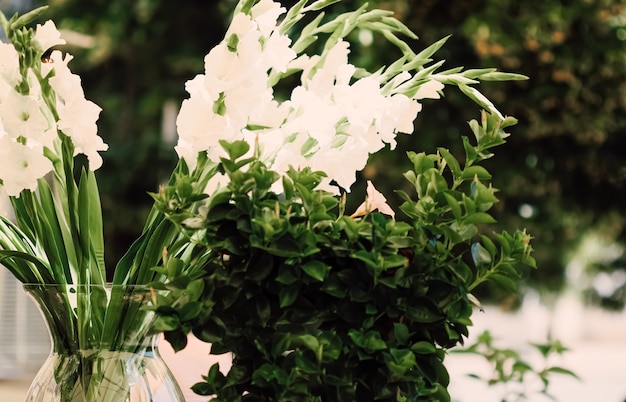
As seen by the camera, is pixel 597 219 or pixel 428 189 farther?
pixel 597 219

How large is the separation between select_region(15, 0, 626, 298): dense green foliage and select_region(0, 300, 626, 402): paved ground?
61 cm

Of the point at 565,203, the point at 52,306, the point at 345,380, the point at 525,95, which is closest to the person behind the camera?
the point at 345,380

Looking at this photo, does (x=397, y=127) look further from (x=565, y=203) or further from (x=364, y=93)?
(x=565, y=203)

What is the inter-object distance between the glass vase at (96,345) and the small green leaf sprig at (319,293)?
0.09 m

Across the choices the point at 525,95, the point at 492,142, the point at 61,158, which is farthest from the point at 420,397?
the point at 525,95

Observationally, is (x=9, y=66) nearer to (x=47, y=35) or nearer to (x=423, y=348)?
(x=47, y=35)

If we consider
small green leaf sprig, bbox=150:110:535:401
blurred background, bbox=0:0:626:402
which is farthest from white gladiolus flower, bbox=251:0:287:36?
blurred background, bbox=0:0:626:402

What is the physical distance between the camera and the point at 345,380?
53cm

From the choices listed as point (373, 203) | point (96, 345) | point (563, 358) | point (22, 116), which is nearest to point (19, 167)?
point (22, 116)

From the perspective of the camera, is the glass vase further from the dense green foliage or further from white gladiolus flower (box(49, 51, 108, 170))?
the dense green foliage

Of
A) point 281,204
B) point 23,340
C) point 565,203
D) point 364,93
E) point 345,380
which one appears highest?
point 565,203

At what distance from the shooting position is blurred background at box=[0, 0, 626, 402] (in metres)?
2.79

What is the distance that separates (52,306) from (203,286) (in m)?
0.15

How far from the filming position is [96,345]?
0.63 metres
